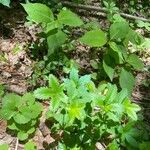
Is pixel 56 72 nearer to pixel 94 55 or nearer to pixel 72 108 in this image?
pixel 94 55

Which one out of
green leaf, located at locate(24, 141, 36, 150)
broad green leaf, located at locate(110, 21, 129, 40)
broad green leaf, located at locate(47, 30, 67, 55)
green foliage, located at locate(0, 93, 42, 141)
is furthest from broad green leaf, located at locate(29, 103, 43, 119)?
broad green leaf, located at locate(110, 21, 129, 40)

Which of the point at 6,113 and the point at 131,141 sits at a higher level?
the point at 6,113

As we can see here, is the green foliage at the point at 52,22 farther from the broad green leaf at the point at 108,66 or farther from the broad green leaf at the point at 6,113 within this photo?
the broad green leaf at the point at 6,113

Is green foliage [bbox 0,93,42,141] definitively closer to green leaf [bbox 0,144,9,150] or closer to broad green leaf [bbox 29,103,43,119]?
broad green leaf [bbox 29,103,43,119]

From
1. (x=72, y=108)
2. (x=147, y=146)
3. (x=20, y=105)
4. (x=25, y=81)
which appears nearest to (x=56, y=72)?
(x=25, y=81)

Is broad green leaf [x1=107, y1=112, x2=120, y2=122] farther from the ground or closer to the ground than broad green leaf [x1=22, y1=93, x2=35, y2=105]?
farther from the ground

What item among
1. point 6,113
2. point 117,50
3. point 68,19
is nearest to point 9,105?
point 6,113

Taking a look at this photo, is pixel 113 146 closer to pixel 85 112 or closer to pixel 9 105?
pixel 85 112
